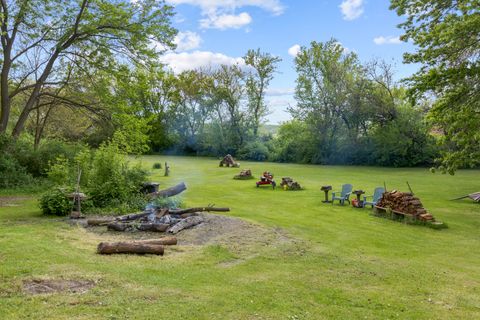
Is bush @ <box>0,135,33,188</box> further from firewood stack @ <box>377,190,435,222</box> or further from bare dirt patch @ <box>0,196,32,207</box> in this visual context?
firewood stack @ <box>377,190,435,222</box>

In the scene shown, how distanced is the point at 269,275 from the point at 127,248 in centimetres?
270

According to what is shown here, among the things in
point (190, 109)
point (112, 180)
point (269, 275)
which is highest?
point (190, 109)

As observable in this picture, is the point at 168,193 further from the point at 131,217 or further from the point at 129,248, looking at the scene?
the point at 129,248

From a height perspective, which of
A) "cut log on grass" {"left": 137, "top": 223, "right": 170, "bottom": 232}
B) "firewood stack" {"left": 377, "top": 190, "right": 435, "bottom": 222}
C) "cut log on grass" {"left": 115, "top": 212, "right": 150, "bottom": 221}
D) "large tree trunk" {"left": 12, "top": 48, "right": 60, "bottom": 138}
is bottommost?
"cut log on grass" {"left": 137, "top": 223, "right": 170, "bottom": 232}

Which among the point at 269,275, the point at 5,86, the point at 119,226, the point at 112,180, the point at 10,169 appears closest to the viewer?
the point at 269,275

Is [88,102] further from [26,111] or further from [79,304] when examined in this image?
[79,304]

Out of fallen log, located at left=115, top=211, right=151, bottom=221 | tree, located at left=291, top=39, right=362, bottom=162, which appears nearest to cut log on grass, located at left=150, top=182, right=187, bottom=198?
fallen log, located at left=115, top=211, right=151, bottom=221

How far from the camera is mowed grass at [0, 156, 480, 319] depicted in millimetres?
4836

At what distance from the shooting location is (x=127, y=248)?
24.4 ft

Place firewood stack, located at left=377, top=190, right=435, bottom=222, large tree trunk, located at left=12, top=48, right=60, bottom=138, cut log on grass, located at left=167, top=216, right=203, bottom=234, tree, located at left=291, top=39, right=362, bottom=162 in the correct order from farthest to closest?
tree, located at left=291, top=39, right=362, bottom=162
large tree trunk, located at left=12, top=48, right=60, bottom=138
firewood stack, located at left=377, top=190, right=435, bottom=222
cut log on grass, located at left=167, top=216, right=203, bottom=234

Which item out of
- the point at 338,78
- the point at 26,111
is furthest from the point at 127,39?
the point at 338,78

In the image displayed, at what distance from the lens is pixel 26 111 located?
63.4 feet

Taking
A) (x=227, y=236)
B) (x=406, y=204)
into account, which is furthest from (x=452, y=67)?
(x=227, y=236)

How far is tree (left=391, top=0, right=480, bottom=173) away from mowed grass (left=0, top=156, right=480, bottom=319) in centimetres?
329
